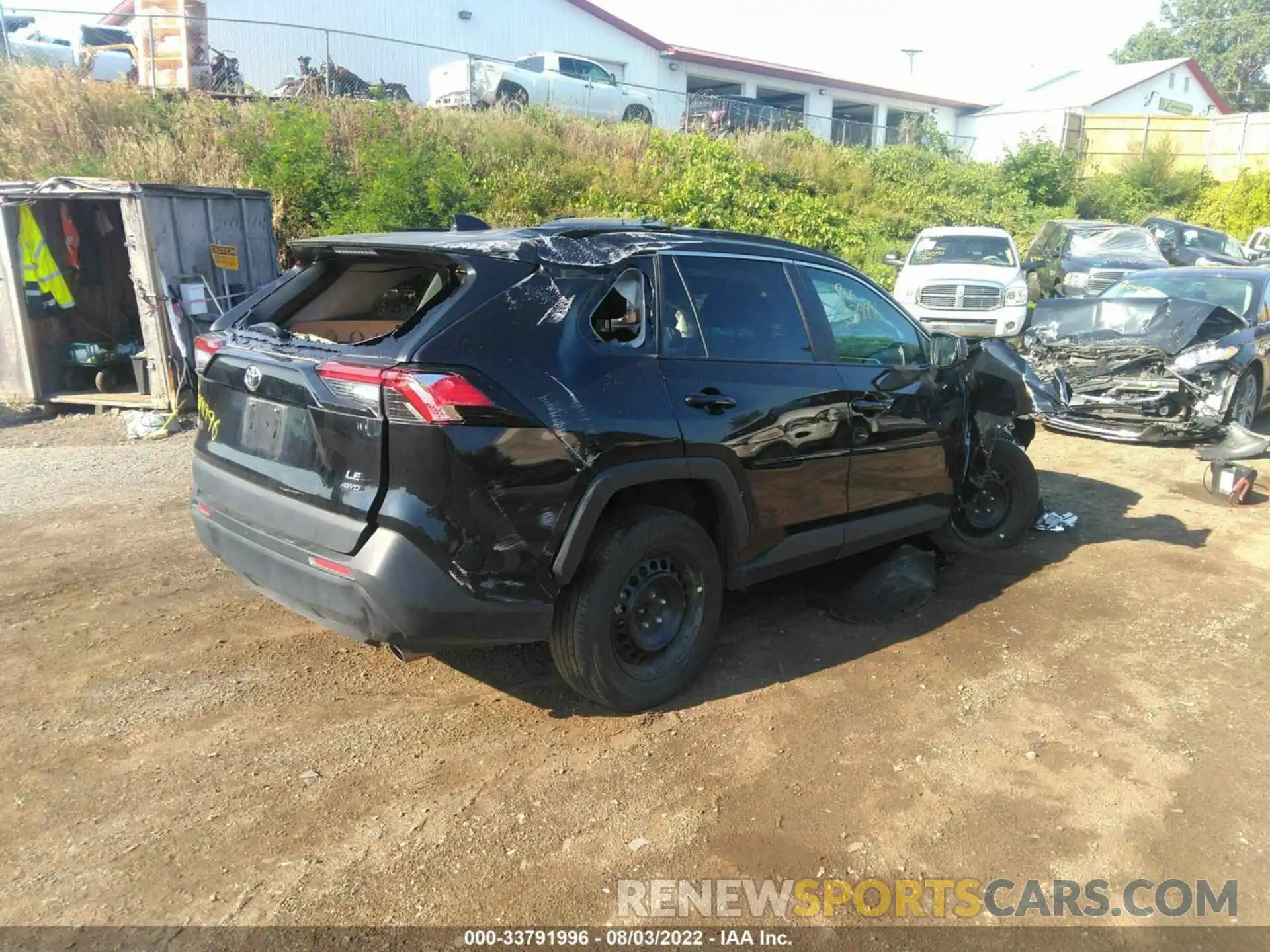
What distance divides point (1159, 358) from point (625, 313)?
7239 millimetres

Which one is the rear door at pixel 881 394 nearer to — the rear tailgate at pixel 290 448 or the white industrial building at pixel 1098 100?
the rear tailgate at pixel 290 448

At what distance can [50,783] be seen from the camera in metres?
3.28

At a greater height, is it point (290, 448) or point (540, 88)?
point (540, 88)

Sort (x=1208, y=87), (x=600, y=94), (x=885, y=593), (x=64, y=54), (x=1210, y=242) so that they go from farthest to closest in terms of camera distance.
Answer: (x=1208, y=87) → (x=600, y=94) → (x=1210, y=242) → (x=64, y=54) → (x=885, y=593)

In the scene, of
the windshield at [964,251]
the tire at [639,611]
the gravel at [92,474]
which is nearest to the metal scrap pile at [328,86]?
the windshield at [964,251]

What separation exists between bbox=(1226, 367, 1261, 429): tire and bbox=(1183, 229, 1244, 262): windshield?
12.8 metres

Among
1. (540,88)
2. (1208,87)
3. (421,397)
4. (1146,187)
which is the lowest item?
(421,397)

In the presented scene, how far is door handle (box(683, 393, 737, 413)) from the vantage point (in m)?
3.79

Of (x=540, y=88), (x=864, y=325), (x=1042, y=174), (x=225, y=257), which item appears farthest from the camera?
(x=1042, y=174)

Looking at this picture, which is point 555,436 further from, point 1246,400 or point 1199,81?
point 1199,81

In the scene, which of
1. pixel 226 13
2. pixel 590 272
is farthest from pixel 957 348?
pixel 226 13

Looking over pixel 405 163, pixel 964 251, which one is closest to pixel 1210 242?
pixel 964 251

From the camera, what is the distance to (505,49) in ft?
93.1

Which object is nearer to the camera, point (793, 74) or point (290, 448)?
point (290, 448)
